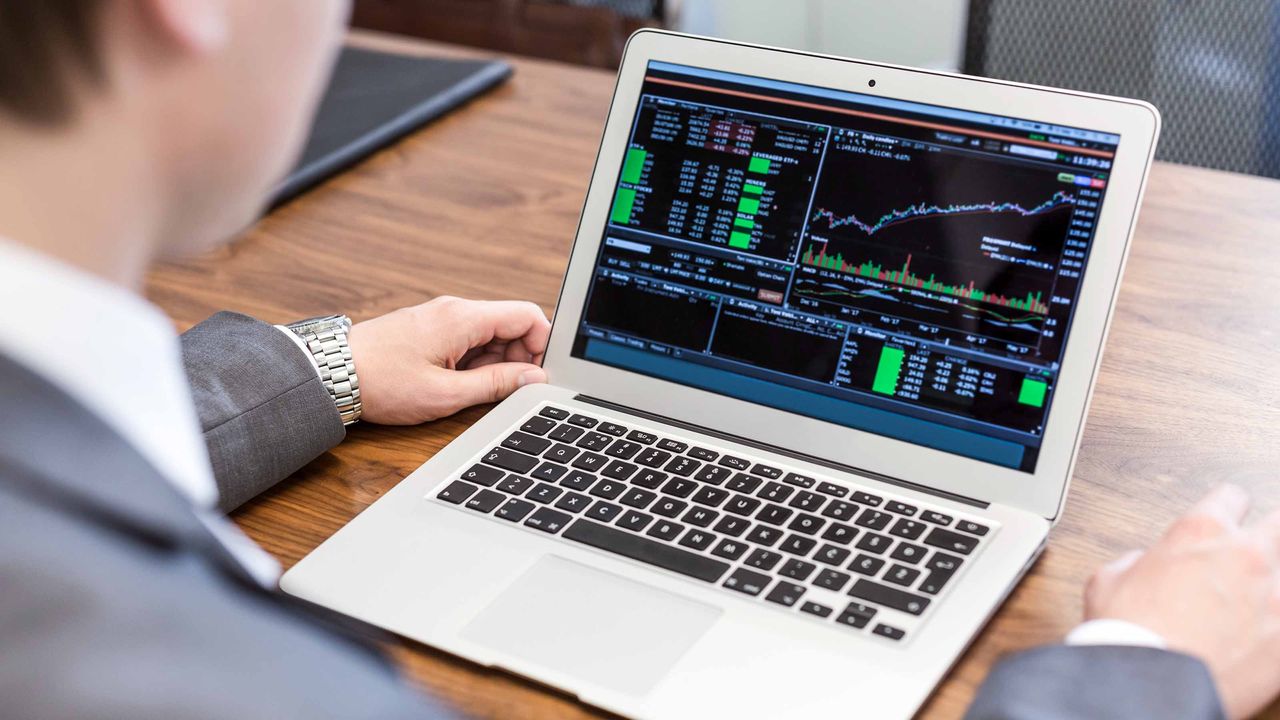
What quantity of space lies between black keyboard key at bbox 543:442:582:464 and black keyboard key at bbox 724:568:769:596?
18 centimetres

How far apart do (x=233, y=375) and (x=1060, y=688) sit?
627 mm

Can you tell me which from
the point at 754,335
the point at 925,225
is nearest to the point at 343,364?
the point at 754,335

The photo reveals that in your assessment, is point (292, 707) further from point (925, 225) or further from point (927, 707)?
point (925, 225)

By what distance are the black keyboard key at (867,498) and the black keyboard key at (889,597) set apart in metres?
0.08

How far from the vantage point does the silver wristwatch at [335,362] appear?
97 cm

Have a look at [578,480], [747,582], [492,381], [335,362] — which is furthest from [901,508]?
[335,362]

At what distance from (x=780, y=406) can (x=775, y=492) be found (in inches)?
3.7

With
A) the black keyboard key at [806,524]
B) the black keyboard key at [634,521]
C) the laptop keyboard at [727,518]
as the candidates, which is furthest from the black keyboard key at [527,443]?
the black keyboard key at [806,524]

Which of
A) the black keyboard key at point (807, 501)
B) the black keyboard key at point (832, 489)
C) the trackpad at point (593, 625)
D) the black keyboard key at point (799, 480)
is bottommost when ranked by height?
the trackpad at point (593, 625)

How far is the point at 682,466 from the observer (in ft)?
2.88

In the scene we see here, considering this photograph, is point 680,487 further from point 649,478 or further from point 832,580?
point 832,580

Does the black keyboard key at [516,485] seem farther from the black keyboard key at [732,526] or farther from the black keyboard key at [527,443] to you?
the black keyboard key at [732,526]

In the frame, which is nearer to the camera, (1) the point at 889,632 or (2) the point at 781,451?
(1) the point at 889,632

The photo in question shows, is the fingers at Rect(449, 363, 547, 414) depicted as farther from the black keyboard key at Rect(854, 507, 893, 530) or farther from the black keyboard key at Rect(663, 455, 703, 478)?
the black keyboard key at Rect(854, 507, 893, 530)
